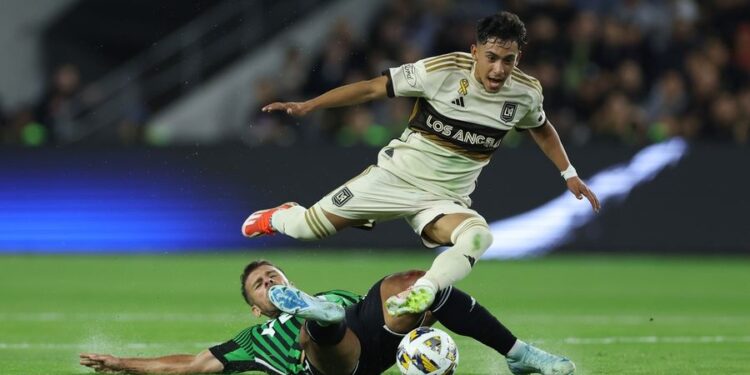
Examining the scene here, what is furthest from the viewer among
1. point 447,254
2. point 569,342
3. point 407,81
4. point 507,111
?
point 569,342

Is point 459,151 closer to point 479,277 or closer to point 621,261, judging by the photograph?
point 479,277

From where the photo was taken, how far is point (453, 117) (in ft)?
28.9

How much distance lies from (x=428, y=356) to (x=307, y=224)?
1751 mm

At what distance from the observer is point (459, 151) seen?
888cm

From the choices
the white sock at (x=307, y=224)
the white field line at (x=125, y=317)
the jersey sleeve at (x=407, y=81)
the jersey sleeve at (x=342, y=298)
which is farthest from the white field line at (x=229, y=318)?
the jersey sleeve at (x=407, y=81)

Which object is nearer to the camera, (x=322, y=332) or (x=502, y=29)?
(x=322, y=332)

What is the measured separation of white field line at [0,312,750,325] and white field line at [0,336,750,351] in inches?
45.6

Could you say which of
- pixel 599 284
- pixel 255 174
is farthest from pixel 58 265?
pixel 599 284

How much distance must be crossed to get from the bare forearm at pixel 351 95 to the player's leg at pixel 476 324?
112 cm

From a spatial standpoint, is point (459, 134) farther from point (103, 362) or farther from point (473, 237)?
point (103, 362)

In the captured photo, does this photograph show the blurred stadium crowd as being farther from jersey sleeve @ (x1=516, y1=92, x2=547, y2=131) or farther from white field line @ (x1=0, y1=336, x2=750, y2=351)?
jersey sleeve @ (x1=516, y1=92, x2=547, y2=131)

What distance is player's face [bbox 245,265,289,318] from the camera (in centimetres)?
848

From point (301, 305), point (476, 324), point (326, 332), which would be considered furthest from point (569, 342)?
point (301, 305)

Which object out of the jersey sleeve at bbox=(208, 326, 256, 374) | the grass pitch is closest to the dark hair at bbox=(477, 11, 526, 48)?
the grass pitch
